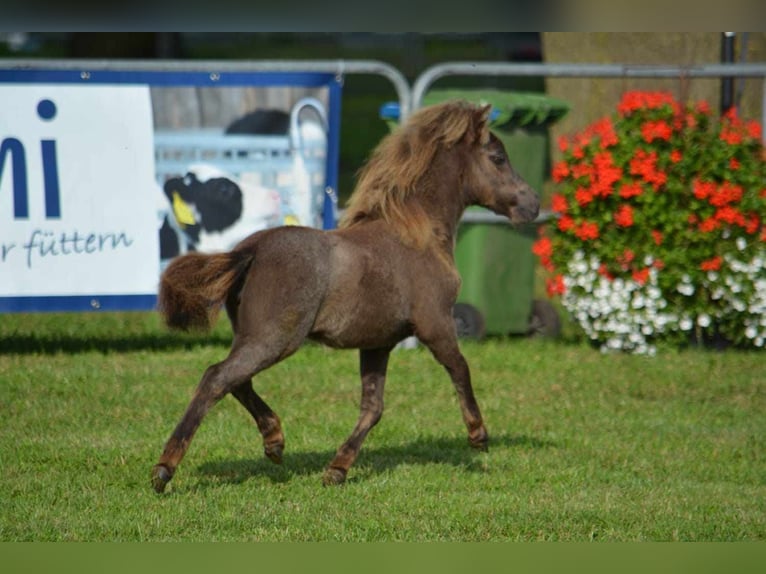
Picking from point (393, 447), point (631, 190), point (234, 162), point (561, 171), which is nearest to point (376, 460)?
point (393, 447)

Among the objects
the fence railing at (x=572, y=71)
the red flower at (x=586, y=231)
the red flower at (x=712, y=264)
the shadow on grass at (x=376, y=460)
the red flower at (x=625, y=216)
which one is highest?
the fence railing at (x=572, y=71)

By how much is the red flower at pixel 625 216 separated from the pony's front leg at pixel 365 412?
3949 mm

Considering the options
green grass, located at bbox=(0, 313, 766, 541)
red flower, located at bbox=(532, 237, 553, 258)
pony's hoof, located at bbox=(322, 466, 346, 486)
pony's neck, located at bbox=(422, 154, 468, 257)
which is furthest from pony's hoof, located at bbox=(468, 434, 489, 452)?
red flower, located at bbox=(532, 237, 553, 258)

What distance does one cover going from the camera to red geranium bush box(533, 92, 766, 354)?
10.2m

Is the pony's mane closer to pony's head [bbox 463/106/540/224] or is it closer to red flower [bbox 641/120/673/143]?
pony's head [bbox 463/106/540/224]

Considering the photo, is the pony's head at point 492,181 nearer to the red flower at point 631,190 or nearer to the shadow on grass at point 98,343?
the red flower at point 631,190

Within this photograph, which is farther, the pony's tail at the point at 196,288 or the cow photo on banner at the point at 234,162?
the cow photo on banner at the point at 234,162

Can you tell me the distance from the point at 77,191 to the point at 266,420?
3.69 meters

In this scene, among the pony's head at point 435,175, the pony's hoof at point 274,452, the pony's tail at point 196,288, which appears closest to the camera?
the pony's tail at point 196,288

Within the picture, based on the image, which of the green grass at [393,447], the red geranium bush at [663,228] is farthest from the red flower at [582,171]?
the green grass at [393,447]

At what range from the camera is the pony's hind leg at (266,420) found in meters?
6.65

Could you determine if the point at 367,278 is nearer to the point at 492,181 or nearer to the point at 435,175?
the point at 435,175

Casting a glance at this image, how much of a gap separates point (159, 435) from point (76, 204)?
262cm

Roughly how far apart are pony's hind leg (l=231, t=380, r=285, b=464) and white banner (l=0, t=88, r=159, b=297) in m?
3.34
